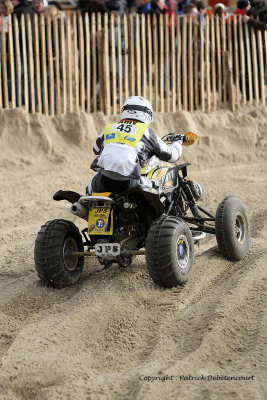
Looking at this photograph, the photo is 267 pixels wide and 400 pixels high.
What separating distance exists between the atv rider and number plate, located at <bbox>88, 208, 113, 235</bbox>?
0.34 m

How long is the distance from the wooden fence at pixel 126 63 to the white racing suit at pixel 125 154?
19.6ft

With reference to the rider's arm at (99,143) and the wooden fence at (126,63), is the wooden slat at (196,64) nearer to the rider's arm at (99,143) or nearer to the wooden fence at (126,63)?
the wooden fence at (126,63)

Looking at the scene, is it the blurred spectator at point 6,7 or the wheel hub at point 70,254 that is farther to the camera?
the blurred spectator at point 6,7

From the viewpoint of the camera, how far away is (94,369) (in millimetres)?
4637

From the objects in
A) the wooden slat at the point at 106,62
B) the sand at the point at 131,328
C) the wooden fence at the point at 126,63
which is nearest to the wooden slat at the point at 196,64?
the wooden fence at the point at 126,63

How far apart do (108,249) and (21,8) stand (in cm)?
768

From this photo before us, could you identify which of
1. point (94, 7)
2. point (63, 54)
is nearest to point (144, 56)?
point (94, 7)

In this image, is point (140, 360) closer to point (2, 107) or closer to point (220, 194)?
point (220, 194)

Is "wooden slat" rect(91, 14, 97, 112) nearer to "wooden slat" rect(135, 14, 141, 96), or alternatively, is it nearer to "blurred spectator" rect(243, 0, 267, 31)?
"wooden slat" rect(135, 14, 141, 96)

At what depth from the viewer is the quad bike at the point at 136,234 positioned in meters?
6.04

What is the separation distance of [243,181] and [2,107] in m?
4.89

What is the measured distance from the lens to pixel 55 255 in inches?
251

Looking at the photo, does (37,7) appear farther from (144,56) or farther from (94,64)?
(144,56)

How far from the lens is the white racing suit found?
6410 mm
